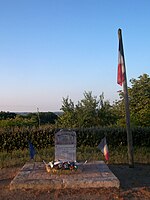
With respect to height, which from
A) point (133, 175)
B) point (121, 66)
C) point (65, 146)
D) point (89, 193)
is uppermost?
point (121, 66)

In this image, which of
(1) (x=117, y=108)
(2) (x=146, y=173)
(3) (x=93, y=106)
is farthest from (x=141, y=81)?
(2) (x=146, y=173)

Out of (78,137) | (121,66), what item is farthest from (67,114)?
(121,66)

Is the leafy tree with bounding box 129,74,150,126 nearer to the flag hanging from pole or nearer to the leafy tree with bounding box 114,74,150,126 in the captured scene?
the leafy tree with bounding box 114,74,150,126

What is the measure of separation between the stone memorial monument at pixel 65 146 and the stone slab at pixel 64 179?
19.6 inches

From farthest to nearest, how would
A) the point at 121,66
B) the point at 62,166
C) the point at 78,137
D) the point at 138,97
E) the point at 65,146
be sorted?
the point at 138,97
the point at 78,137
the point at 121,66
the point at 65,146
the point at 62,166

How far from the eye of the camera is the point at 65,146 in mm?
8391

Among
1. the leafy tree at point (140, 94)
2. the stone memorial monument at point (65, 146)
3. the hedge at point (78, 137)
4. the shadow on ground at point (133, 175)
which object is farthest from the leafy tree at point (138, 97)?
the stone memorial monument at point (65, 146)

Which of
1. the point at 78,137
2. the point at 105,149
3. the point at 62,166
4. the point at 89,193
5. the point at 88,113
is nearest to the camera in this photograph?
the point at 89,193

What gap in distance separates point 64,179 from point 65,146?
1449mm

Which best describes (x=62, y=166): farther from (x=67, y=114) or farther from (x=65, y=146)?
(x=67, y=114)

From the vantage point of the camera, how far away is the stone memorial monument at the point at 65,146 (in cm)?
837

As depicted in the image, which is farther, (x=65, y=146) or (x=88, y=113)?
(x=88, y=113)

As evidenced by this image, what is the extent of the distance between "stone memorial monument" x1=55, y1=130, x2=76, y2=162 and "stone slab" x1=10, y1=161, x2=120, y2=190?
1.63 ft

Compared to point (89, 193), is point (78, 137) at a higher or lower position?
higher
